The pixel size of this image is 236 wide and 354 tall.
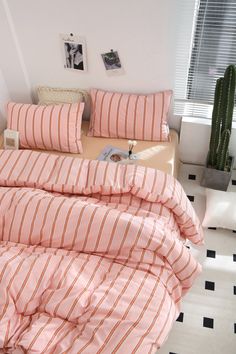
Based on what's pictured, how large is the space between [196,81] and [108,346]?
6.12 feet

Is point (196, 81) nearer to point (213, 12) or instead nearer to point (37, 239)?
point (213, 12)

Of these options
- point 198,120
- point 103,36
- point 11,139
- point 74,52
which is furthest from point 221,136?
point 11,139

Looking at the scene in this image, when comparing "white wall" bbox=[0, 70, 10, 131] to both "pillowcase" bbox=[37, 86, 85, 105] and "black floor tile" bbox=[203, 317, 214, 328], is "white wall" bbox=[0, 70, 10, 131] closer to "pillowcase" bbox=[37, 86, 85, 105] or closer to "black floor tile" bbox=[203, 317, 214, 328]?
"pillowcase" bbox=[37, 86, 85, 105]

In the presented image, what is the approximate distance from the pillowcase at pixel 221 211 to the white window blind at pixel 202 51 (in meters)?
0.65

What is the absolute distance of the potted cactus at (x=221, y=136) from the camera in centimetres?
203

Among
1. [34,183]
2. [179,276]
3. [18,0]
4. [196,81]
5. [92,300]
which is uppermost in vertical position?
[18,0]

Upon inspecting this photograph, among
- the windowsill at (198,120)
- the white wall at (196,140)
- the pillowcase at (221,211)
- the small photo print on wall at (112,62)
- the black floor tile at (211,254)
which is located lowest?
the black floor tile at (211,254)

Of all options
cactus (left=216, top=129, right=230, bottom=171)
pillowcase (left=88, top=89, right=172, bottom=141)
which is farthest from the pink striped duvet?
cactus (left=216, top=129, right=230, bottom=171)

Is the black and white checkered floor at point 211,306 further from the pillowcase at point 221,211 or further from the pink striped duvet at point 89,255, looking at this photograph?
the pink striped duvet at point 89,255

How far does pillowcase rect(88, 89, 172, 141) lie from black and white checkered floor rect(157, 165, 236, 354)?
2.42 feet

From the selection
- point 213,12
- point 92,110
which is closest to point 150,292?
→ point 92,110

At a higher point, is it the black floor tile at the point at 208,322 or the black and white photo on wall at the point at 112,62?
the black and white photo on wall at the point at 112,62

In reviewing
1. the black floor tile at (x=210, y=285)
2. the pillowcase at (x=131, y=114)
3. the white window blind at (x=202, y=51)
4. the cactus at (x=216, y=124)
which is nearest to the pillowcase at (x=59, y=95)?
the pillowcase at (x=131, y=114)

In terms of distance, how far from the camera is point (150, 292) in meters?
1.46
